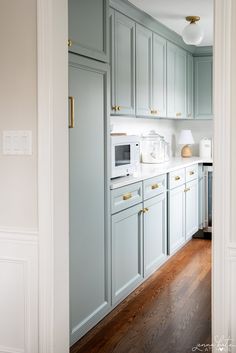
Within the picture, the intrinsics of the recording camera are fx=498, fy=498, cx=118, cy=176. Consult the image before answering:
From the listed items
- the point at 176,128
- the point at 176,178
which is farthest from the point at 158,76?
the point at 176,128

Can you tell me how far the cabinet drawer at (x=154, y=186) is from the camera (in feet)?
13.2

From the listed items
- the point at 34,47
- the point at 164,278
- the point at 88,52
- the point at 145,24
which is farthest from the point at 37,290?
the point at 145,24

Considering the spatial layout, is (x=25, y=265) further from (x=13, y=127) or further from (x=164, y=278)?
(x=164, y=278)

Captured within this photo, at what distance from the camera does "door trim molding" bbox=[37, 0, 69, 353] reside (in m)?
2.26

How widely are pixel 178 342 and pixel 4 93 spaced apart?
5.84 feet

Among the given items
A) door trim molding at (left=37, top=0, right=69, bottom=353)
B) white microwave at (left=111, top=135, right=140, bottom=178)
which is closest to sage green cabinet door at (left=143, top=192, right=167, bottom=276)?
white microwave at (left=111, top=135, right=140, bottom=178)

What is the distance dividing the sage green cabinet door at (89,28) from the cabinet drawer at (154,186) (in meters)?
1.23

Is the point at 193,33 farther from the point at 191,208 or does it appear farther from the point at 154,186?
the point at 191,208

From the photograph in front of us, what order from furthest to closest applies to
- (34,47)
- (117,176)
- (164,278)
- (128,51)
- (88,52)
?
(164,278), (128,51), (117,176), (88,52), (34,47)

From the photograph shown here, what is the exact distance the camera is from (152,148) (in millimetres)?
5227

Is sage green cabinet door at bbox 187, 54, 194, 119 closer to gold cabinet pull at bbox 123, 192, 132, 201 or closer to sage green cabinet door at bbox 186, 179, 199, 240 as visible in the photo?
sage green cabinet door at bbox 186, 179, 199, 240

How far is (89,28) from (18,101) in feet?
2.95

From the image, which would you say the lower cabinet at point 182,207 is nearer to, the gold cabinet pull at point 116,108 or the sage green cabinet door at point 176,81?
the sage green cabinet door at point 176,81

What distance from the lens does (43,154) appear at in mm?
2293
